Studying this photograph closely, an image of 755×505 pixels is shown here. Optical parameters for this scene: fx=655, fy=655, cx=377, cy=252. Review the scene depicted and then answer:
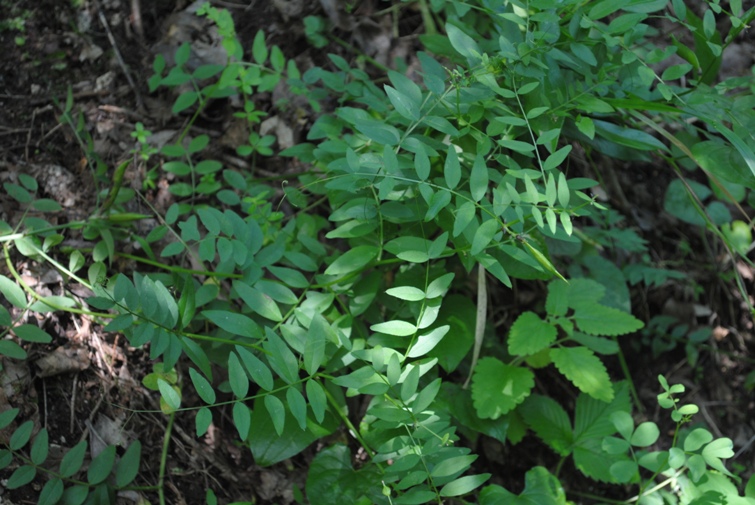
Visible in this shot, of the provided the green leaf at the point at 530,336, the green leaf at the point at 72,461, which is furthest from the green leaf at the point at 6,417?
the green leaf at the point at 530,336

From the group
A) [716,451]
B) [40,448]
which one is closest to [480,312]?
[716,451]

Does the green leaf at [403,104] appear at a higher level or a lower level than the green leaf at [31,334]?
higher

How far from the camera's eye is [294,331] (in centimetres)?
160

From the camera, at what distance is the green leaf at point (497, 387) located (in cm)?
184

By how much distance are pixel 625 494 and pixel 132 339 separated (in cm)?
187

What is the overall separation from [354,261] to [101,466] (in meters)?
0.80

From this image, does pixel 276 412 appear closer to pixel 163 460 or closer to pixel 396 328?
pixel 396 328

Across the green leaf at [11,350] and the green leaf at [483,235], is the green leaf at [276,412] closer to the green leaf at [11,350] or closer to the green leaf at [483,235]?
the green leaf at [483,235]

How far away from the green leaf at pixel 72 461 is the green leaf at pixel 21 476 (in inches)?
2.5

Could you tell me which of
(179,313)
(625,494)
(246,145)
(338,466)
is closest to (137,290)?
(179,313)

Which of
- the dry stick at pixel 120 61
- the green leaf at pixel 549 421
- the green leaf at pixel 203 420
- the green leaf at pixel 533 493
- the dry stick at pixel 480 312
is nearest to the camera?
the green leaf at pixel 203 420

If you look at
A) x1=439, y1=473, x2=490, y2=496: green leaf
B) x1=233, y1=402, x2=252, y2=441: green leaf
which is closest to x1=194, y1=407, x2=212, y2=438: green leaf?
x1=233, y1=402, x2=252, y2=441: green leaf

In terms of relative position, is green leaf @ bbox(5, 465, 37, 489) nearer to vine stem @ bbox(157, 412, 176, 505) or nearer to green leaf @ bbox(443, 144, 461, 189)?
vine stem @ bbox(157, 412, 176, 505)

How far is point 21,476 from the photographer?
1518 mm
